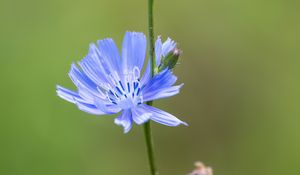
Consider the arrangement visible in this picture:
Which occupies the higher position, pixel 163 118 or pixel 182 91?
pixel 182 91

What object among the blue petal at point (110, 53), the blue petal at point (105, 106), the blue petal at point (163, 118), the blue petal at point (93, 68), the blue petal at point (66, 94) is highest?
the blue petal at point (110, 53)

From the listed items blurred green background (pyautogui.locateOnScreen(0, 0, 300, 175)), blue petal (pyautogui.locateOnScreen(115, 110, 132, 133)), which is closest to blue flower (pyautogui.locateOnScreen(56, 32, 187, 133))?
blue petal (pyautogui.locateOnScreen(115, 110, 132, 133))

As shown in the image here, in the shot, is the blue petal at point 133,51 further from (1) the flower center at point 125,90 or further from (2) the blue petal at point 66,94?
(2) the blue petal at point 66,94

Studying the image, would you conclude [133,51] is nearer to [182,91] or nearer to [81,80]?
[81,80]

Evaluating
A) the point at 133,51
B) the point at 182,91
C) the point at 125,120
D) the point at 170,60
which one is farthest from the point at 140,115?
the point at 182,91

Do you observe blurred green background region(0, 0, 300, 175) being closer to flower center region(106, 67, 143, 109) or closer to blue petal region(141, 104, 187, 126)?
flower center region(106, 67, 143, 109)

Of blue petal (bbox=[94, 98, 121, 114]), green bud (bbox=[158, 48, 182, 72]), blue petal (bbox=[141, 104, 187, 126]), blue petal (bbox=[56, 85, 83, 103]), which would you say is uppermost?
green bud (bbox=[158, 48, 182, 72])

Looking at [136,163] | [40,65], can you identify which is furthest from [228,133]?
[40,65]

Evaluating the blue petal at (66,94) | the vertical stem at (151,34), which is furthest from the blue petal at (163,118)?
the blue petal at (66,94)
